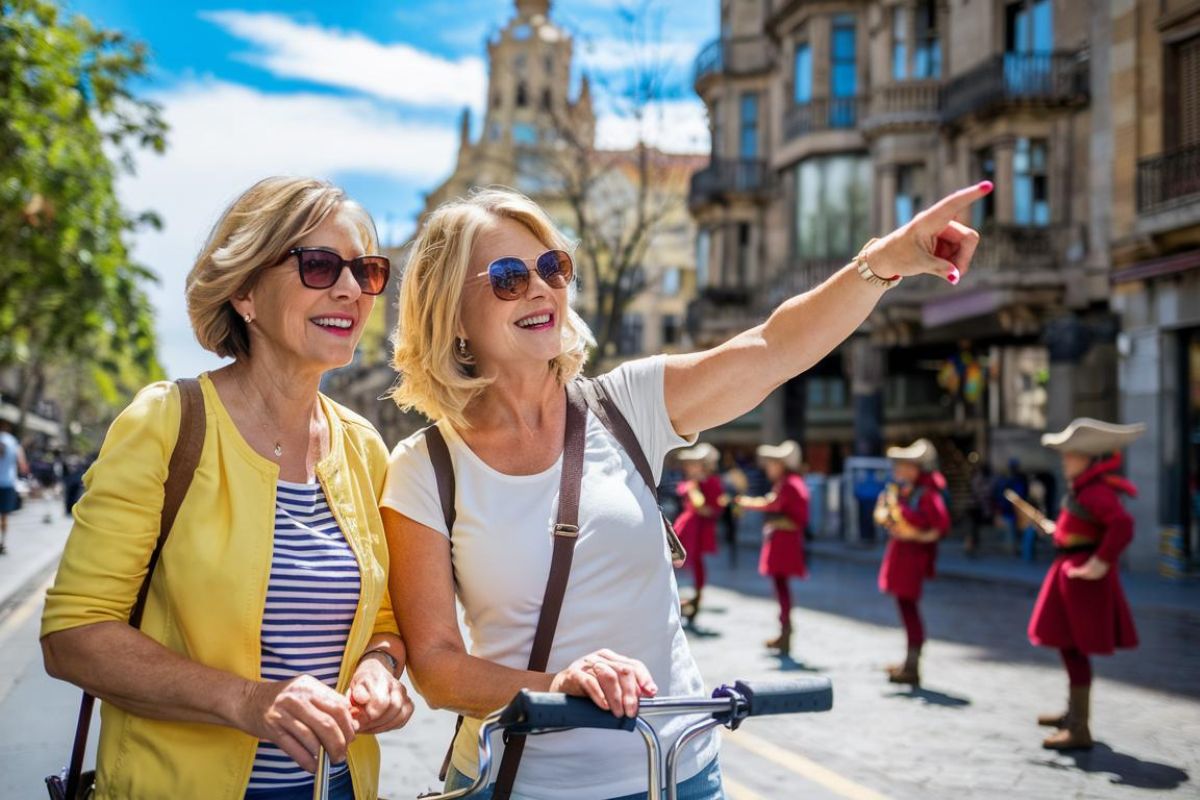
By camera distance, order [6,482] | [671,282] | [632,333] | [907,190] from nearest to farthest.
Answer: [6,482]
[907,190]
[632,333]
[671,282]

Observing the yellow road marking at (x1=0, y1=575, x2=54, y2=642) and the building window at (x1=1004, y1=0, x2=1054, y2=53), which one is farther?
the building window at (x1=1004, y1=0, x2=1054, y2=53)

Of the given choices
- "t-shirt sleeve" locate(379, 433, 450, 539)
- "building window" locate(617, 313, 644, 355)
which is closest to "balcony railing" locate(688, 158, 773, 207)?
"building window" locate(617, 313, 644, 355)

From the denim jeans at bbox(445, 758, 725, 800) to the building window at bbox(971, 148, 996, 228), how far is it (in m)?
23.4

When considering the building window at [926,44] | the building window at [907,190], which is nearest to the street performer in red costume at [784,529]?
the building window at [907,190]

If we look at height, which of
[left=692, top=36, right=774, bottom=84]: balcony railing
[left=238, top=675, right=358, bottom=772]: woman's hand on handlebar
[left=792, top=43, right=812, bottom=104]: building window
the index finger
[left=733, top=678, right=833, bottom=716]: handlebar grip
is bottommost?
[left=238, top=675, right=358, bottom=772]: woman's hand on handlebar

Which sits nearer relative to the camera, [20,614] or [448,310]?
[448,310]

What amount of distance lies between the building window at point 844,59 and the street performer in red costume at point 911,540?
73.1 ft

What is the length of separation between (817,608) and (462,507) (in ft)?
41.3

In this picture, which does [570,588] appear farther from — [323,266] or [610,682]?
[323,266]

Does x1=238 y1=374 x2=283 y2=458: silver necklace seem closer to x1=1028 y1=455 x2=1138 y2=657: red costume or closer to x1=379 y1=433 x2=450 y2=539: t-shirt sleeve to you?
x1=379 y1=433 x2=450 y2=539: t-shirt sleeve

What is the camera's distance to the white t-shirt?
238cm

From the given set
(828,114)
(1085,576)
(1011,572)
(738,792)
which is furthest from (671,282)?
(738,792)

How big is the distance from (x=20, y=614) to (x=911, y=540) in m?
7.50

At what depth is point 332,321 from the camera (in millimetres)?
2598
